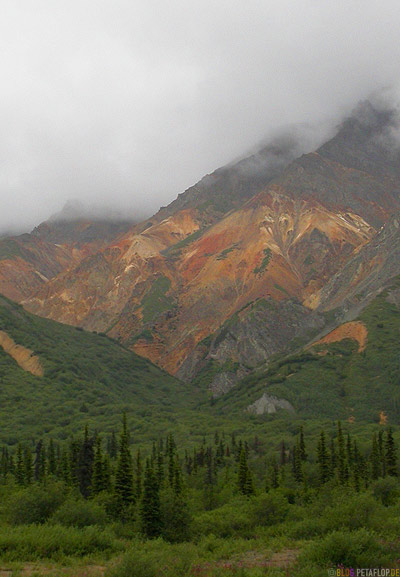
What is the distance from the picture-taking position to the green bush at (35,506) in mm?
48719

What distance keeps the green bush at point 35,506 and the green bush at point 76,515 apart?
2108mm

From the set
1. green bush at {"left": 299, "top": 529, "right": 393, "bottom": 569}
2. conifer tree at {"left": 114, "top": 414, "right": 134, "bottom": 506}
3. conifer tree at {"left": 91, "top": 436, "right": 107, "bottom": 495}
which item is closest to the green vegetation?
green bush at {"left": 299, "top": 529, "right": 393, "bottom": 569}

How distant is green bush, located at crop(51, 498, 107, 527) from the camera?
46.3 m

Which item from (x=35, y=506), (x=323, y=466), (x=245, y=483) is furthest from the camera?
(x=323, y=466)

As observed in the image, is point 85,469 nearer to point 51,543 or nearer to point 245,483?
point 245,483

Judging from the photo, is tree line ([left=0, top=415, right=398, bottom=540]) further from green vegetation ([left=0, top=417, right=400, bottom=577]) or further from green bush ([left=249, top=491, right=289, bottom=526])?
green bush ([left=249, top=491, right=289, bottom=526])

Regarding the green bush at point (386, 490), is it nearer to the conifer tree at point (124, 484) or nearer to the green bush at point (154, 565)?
the conifer tree at point (124, 484)

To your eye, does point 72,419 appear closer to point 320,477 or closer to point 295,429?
point 295,429

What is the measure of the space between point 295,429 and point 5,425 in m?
88.6

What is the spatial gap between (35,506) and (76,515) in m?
4.93

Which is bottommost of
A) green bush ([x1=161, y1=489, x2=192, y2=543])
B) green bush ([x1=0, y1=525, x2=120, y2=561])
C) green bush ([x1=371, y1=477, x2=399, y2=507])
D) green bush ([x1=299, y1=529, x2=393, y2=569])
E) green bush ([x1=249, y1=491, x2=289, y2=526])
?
green bush ([x1=371, y1=477, x2=399, y2=507])

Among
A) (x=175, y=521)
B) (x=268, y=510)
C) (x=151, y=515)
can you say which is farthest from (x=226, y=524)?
(x=151, y=515)

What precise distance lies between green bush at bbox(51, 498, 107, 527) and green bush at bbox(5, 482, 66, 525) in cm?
211

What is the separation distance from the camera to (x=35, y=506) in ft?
163
